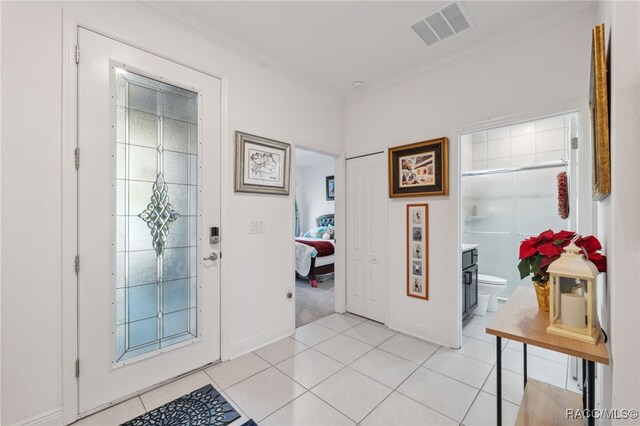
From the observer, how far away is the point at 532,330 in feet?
3.70

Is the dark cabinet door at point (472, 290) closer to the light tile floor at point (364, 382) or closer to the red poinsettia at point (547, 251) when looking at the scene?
the light tile floor at point (364, 382)

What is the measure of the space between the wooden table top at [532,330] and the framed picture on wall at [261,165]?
206cm

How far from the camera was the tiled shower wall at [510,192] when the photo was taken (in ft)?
11.9

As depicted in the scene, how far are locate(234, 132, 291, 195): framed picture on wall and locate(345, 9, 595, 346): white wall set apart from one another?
1066 millimetres

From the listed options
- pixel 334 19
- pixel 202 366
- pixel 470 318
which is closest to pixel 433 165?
pixel 334 19

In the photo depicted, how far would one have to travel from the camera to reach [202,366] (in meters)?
2.19

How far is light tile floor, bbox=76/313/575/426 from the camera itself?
168cm

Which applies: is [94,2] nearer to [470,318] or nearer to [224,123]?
[224,123]

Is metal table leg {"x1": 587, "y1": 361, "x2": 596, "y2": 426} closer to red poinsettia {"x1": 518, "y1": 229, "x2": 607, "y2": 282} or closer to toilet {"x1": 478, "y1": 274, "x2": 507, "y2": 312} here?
red poinsettia {"x1": 518, "y1": 229, "x2": 607, "y2": 282}

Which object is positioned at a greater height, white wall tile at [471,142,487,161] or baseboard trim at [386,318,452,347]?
white wall tile at [471,142,487,161]

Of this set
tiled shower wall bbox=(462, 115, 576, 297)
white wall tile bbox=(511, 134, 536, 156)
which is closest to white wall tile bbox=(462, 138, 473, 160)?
tiled shower wall bbox=(462, 115, 576, 297)

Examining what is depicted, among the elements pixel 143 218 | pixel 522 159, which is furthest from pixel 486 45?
pixel 143 218

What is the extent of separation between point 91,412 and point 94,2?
2.59 metres

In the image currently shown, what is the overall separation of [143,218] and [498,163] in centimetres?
458
